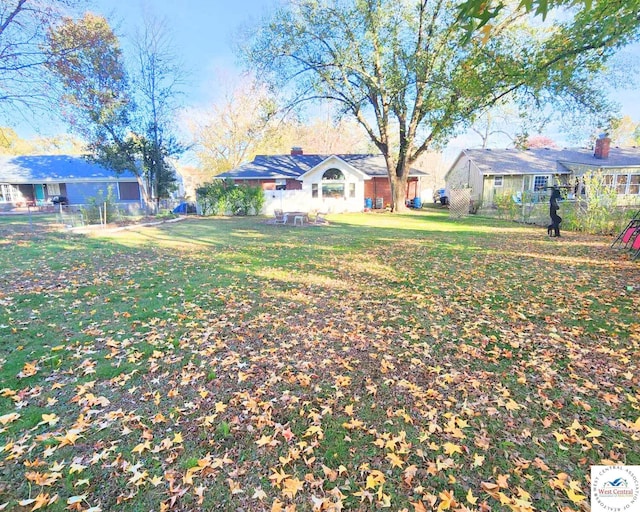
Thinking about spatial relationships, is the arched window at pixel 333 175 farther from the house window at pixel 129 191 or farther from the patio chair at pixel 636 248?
the patio chair at pixel 636 248

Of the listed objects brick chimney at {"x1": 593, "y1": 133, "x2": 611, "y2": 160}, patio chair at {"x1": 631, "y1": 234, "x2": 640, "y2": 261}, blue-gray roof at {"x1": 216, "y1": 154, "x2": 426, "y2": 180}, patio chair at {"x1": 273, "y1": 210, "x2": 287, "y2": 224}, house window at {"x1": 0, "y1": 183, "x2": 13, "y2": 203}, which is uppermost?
brick chimney at {"x1": 593, "y1": 133, "x2": 611, "y2": 160}

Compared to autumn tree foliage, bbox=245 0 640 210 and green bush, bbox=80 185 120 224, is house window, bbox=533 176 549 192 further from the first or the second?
green bush, bbox=80 185 120 224

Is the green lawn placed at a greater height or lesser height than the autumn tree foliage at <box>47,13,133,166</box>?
lesser

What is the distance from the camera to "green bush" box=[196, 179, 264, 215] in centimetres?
2323

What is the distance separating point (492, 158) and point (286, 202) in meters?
18.6

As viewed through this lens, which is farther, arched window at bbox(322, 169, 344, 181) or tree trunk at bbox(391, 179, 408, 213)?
arched window at bbox(322, 169, 344, 181)

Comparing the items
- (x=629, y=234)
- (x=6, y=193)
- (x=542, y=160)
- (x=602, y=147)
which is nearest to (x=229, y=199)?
(x=629, y=234)

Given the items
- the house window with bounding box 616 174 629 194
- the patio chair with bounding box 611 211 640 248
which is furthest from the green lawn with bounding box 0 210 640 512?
the house window with bounding box 616 174 629 194

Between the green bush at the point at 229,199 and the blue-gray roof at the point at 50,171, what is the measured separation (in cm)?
1061

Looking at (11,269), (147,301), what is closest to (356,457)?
(147,301)

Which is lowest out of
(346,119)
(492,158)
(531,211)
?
(531,211)

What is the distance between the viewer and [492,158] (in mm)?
29547

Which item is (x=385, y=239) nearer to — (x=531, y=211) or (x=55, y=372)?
(x=531, y=211)

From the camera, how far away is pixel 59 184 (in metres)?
30.3
